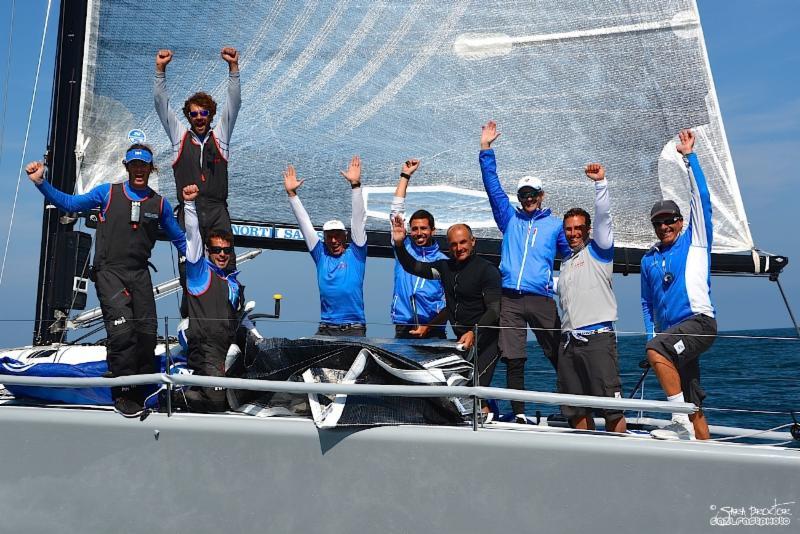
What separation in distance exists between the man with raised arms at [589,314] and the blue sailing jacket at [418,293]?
1091 mm

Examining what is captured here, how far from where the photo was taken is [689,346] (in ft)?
12.7

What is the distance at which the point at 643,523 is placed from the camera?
11.6 feet

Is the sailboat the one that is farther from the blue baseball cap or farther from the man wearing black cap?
the man wearing black cap

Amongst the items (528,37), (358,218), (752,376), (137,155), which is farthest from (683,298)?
(528,37)

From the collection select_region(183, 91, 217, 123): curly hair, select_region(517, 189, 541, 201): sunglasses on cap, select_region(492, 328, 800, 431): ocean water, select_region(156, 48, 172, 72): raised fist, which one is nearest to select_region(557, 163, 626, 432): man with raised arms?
select_region(492, 328, 800, 431): ocean water

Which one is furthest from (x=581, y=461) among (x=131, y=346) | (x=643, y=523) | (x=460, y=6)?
(x=460, y=6)

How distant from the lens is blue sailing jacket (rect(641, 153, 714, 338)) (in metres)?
4.10

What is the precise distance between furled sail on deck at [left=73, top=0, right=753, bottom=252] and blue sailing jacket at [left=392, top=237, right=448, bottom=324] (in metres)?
0.67

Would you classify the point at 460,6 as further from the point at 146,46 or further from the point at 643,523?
the point at 643,523

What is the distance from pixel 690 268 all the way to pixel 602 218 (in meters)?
0.44

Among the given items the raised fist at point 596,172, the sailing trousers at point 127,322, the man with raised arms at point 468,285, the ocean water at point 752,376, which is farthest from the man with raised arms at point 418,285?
the ocean water at point 752,376

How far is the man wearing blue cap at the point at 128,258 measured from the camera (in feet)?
14.1

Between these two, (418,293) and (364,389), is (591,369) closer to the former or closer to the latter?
(364,389)

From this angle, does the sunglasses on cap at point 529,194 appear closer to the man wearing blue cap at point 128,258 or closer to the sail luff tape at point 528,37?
the man wearing blue cap at point 128,258
